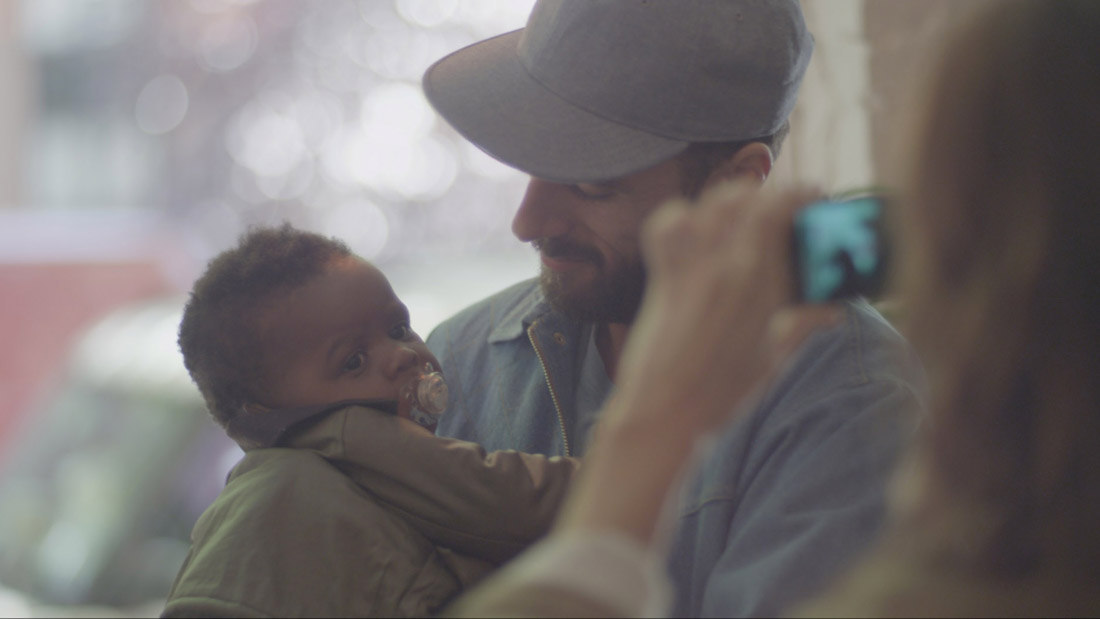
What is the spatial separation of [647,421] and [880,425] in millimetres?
537

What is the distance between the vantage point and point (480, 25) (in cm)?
1058

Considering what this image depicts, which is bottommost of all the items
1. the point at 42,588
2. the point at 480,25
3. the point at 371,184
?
the point at 371,184

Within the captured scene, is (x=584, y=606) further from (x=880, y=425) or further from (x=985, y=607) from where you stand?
(x=880, y=425)

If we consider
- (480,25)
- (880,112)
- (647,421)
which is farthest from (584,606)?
(480,25)

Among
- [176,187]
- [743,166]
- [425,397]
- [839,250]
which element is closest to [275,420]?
[425,397]

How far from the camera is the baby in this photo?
4.41 feet

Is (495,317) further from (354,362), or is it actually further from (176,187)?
(176,187)

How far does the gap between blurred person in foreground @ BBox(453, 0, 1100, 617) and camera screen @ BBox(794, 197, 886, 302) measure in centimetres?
3

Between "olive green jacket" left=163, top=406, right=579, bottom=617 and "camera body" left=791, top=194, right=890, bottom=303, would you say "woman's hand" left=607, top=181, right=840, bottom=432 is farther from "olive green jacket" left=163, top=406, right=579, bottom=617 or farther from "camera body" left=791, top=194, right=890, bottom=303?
"olive green jacket" left=163, top=406, right=579, bottom=617

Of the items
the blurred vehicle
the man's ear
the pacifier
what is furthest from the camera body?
the blurred vehicle

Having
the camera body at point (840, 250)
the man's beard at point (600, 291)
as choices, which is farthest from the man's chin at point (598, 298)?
the camera body at point (840, 250)

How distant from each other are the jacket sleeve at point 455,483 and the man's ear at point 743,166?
0.54 meters

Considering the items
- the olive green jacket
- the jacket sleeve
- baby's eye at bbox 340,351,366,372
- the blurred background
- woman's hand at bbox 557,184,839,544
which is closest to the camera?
woman's hand at bbox 557,184,839,544

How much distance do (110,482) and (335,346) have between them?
1.97 meters
